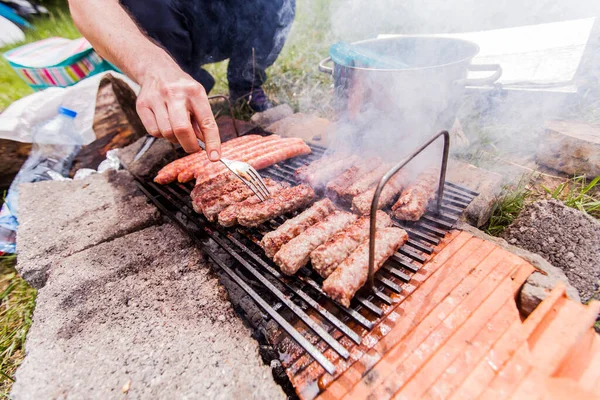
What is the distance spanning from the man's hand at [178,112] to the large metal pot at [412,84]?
1.40 metres

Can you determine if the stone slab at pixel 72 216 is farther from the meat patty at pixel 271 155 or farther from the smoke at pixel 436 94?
the smoke at pixel 436 94

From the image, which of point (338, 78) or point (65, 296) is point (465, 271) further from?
point (65, 296)

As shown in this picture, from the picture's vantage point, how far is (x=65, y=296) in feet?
7.51

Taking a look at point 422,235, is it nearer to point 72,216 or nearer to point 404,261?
point 404,261

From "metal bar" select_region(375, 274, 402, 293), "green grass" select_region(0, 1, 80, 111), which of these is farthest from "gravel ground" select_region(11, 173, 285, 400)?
"green grass" select_region(0, 1, 80, 111)

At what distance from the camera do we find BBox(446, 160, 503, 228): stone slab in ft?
8.84

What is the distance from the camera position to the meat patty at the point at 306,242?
6.93ft

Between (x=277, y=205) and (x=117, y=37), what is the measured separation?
7.07 feet

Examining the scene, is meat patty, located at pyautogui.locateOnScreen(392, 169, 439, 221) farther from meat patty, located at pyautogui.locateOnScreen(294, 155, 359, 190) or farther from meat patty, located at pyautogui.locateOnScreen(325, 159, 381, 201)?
meat patty, located at pyautogui.locateOnScreen(294, 155, 359, 190)

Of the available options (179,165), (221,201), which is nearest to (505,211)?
(221,201)

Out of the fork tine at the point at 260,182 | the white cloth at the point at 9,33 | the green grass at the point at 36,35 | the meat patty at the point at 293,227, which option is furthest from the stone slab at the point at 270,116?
the white cloth at the point at 9,33

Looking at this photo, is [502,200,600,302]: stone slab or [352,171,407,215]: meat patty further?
[352,171,407,215]: meat patty

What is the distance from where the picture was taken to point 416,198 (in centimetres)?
249

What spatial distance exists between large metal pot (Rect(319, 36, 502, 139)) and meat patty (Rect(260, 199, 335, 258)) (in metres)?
1.06
